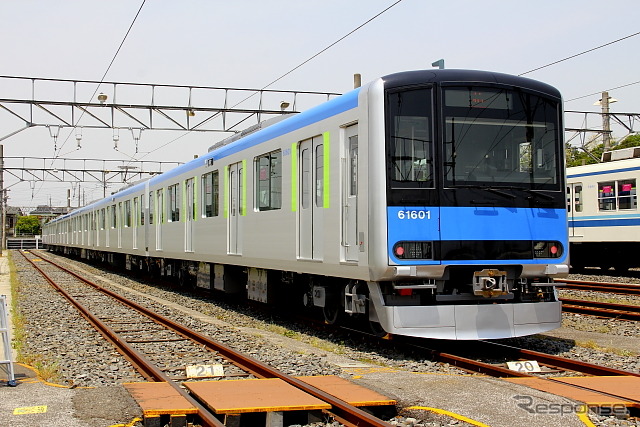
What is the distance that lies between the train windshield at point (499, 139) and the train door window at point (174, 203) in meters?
10.6

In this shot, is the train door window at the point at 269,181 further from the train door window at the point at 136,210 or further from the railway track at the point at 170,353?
the train door window at the point at 136,210

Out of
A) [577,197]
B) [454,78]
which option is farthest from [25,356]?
[577,197]

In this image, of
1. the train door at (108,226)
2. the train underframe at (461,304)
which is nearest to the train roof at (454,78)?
the train underframe at (461,304)

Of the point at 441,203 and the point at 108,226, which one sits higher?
the point at 108,226

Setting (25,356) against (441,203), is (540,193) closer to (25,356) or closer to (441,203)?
(441,203)

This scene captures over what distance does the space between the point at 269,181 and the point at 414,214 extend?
12.6 feet

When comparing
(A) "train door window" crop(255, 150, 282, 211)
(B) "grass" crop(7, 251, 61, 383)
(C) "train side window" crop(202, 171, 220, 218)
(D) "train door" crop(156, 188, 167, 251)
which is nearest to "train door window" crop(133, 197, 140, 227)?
(D) "train door" crop(156, 188, 167, 251)

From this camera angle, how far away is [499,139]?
876 centimetres

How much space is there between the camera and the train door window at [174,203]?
59.6 feet

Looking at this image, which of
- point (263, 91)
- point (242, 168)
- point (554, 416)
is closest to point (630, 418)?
point (554, 416)

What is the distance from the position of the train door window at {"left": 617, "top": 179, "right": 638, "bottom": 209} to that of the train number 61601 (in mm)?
14103

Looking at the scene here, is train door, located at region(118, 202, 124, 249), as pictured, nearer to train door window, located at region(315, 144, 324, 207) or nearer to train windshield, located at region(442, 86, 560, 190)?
train door window, located at region(315, 144, 324, 207)

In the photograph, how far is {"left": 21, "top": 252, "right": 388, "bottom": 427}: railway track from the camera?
5633 millimetres

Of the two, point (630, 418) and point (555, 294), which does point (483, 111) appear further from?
point (630, 418)
